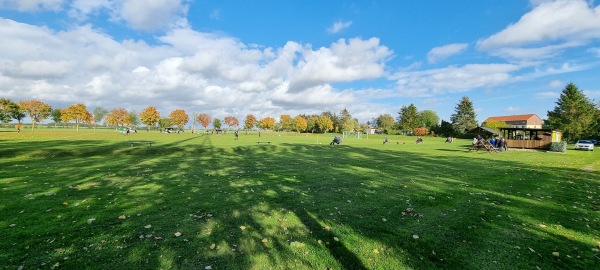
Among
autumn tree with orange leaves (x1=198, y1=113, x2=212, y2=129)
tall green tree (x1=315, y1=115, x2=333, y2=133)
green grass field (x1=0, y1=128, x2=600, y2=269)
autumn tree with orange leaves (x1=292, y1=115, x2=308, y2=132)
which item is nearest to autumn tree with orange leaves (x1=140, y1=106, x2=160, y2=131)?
autumn tree with orange leaves (x1=198, y1=113, x2=212, y2=129)

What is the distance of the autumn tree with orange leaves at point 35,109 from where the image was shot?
291 ft

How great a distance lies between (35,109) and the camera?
91.8 m

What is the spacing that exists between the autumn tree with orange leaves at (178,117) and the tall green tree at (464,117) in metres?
119

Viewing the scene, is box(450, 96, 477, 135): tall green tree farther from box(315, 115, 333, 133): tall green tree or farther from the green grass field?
the green grass field

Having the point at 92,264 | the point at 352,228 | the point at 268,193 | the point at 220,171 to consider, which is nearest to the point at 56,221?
the point at 92,264

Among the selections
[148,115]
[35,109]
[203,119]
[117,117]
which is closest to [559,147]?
[148,115]

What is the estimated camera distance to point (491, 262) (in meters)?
4.77

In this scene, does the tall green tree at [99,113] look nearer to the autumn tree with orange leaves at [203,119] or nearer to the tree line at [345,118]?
the tree line at [345,118]

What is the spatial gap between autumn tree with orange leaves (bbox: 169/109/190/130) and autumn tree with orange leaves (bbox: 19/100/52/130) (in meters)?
46.0

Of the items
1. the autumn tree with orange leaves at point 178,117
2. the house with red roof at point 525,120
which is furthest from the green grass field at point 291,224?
the house with red roof at point 525,120

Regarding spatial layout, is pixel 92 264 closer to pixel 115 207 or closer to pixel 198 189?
pixel 115 207

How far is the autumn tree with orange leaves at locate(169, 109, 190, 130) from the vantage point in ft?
440

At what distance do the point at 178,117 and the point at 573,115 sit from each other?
468 ft

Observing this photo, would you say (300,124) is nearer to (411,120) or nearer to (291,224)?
(411,120)
